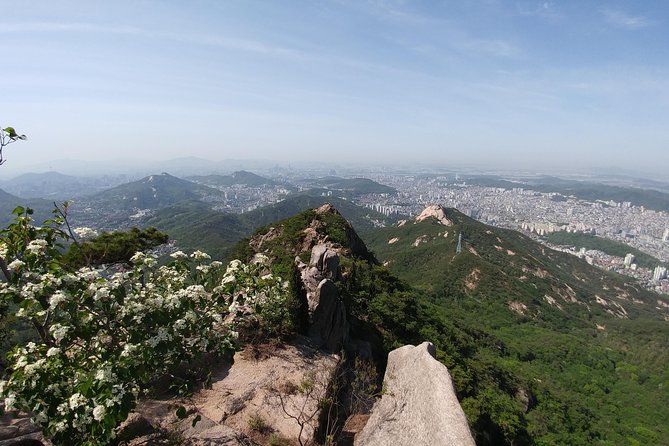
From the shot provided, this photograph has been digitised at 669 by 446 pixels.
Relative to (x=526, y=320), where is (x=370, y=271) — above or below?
above

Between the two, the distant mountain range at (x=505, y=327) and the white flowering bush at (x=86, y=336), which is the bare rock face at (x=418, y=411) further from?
the distant mountain range at (x=505, y=327)

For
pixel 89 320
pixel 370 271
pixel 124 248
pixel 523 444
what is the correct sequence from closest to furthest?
pixel 89 320 < pixel 124 248 < pixel 523 444 < pixel 370 271

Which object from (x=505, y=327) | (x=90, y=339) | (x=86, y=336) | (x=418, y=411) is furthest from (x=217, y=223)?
(x=86, y=336)

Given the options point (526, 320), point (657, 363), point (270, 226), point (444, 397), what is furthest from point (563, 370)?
point (444, 397)

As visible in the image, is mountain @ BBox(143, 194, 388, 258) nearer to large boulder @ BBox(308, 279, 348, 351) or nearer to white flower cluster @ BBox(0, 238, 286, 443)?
large boulder @ BBox(308, 279, 348, 351)

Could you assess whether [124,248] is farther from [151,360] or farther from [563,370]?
[563,370]

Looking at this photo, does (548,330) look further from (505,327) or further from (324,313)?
(324,313)
